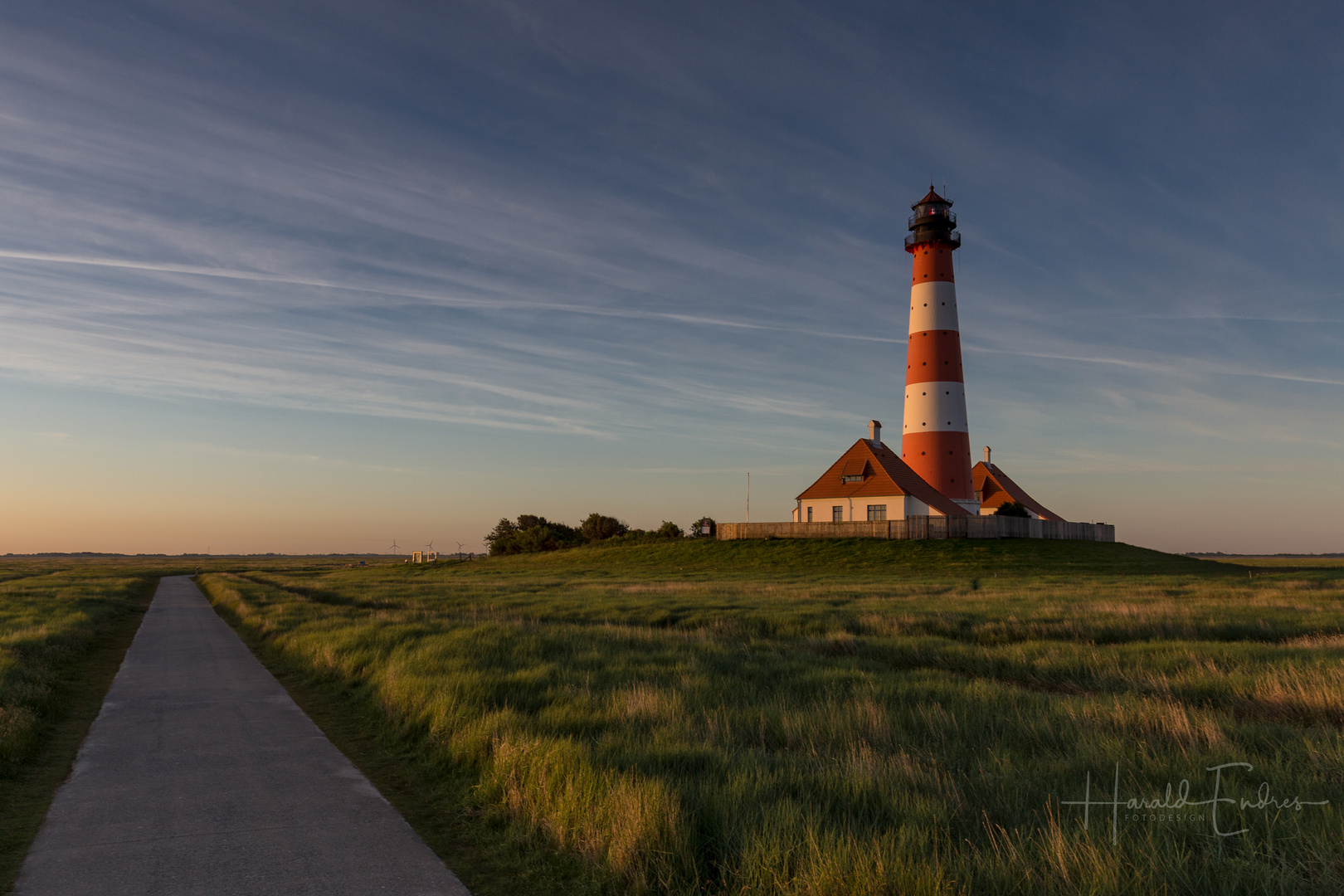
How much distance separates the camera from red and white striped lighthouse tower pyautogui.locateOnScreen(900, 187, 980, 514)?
55906 mm

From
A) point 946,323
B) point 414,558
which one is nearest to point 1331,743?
point 946,323

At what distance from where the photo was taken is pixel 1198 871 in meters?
4.52

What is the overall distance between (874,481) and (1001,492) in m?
20.0

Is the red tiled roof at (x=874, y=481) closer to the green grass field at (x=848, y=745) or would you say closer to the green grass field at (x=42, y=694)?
the green grass field at (x=848, y=745)

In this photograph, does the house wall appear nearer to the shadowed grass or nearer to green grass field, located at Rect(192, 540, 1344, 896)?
green grass field, located at Rect(192, 540, 1344, 896)

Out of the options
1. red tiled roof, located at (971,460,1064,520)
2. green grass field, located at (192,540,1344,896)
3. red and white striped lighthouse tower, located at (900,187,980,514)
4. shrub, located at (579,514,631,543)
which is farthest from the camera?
shrub, located at (579,514,631,543)

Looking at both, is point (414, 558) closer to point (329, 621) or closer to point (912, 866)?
point (329, 621)

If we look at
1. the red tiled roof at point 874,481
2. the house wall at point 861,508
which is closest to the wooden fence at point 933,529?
the house wall at point 861,508

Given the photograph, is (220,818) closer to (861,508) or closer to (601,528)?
(861,508)

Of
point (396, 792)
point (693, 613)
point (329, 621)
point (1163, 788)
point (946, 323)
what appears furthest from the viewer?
point (946, 323)

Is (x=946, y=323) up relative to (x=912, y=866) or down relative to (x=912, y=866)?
up

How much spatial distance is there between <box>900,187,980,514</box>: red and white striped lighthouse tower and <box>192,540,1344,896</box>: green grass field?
37.0 metres

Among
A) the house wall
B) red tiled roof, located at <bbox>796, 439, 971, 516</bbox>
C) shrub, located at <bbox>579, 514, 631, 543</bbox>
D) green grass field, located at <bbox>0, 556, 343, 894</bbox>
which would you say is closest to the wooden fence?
the house wall

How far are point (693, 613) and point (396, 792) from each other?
15.6 m
